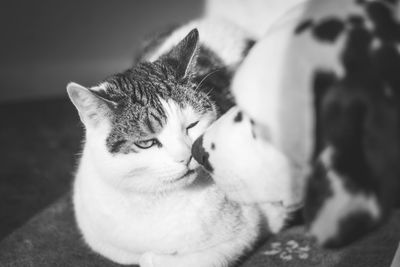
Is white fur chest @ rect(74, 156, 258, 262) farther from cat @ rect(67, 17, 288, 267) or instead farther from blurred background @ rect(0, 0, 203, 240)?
blurred background @ rect(0, 0, 203, 240)

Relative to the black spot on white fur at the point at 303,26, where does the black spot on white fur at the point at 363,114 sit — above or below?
below

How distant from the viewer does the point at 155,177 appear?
1124 millimetres

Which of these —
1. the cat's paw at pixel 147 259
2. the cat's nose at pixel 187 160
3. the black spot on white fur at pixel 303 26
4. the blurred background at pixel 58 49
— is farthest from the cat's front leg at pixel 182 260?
the blurred background at pixel 58 49

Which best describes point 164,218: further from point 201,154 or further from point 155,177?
point 201,154

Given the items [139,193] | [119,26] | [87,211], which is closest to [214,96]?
[139,193]

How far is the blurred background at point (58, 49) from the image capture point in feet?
8.67

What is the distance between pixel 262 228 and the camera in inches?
55.6

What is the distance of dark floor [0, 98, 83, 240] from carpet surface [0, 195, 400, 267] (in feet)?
0.34

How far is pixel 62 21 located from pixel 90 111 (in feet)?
6.71

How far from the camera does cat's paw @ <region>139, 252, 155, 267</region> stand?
121cm

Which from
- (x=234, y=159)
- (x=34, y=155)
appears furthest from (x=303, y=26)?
(x=34, y=155)

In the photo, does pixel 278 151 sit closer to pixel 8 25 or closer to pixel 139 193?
pixel 139 193

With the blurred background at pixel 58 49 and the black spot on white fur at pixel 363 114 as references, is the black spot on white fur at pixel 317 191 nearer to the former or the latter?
the black spot on white fur at pixel 363 114

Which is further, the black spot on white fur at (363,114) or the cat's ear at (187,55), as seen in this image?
the cat's ear at (187,55)
